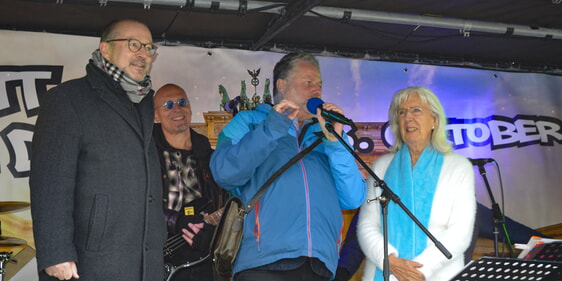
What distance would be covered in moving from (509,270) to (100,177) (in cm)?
191

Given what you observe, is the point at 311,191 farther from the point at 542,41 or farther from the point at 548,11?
the point at 542,41

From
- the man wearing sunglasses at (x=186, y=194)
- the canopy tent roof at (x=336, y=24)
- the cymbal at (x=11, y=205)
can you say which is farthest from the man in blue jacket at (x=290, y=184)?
the cymbal at (x=11, y=205)

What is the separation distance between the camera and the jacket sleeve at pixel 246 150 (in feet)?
9.23

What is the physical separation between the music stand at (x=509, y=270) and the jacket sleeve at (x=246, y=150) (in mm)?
1035

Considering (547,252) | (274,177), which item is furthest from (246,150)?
(547,252)

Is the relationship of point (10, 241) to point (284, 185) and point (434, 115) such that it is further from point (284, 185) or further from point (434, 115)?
point (434, 115)

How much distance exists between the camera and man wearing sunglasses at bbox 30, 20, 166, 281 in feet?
7.72

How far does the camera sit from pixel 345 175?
301 cm

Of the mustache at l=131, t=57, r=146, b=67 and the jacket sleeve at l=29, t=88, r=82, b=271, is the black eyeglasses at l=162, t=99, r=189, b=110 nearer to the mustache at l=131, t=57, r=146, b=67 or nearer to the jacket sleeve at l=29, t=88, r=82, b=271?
the mustache at l=131, t=57, r=146, b=67

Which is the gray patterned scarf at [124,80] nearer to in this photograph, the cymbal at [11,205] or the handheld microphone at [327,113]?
the handheld microphone at [327,113]

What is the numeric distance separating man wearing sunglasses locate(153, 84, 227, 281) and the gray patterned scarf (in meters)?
1.27

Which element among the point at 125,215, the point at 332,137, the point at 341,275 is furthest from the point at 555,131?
the point at 125,215

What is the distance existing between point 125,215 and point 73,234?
0.73 feet

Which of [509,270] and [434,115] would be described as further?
[434,115]
